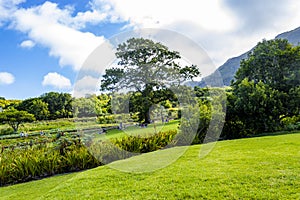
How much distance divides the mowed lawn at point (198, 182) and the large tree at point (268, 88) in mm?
A: 4118

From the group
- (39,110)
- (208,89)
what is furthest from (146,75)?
(39,110)

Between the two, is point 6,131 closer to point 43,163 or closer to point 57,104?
point 57,104

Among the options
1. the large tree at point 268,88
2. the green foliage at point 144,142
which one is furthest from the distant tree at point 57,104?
the green foliage at point 144,142

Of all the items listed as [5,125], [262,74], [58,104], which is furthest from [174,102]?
[58,104]

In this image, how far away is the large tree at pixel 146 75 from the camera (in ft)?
35.3

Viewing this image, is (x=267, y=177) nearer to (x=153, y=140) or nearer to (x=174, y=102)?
(x=153, y=140)

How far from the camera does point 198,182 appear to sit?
10.8ft

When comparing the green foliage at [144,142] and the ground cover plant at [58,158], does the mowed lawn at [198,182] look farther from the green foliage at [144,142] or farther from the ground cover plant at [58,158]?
the green foliage at [144,142]

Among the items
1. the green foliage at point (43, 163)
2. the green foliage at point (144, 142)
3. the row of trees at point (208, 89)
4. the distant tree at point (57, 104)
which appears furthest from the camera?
the distant tree at point (57, 104)

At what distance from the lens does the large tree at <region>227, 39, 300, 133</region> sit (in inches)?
340

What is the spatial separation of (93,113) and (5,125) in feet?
55.3

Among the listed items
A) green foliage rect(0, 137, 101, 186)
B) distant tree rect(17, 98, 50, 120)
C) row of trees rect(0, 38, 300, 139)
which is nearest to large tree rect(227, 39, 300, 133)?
row of trees rect(0, 38, 300, 139)

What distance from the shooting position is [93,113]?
9.72 meters

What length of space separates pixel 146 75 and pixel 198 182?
8.47 meters
